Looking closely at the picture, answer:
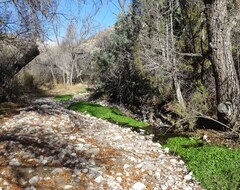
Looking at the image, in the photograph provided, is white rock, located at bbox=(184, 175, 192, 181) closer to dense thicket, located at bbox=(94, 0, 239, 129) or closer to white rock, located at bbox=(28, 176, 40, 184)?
dense thicket, located at bbox=(94, 0, 239, 129)

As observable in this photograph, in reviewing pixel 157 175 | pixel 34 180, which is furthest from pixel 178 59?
pixel 34 180

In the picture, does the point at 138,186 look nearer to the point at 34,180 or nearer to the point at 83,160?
the point at 83,160

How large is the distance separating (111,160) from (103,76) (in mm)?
9686

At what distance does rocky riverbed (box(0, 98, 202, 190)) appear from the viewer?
3668mm

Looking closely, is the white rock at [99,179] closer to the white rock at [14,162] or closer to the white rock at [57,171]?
the white rock at [57,171]

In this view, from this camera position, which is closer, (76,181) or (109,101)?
(76,181)

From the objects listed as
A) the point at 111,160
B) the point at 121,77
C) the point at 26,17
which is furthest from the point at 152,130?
the point at 121,77

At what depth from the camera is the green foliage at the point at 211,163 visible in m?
3.72

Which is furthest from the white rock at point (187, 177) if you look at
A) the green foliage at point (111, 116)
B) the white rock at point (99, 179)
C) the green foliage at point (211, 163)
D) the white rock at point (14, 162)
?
the green foliage at point (111, 116)

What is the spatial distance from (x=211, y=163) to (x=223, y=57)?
2339 mm

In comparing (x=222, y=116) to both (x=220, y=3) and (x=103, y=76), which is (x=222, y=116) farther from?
(x=103, y=76)

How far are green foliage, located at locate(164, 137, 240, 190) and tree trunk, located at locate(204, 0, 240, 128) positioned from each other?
0.96m

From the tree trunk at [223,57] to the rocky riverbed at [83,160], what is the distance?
5.56ft

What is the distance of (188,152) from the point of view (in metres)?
4.95
